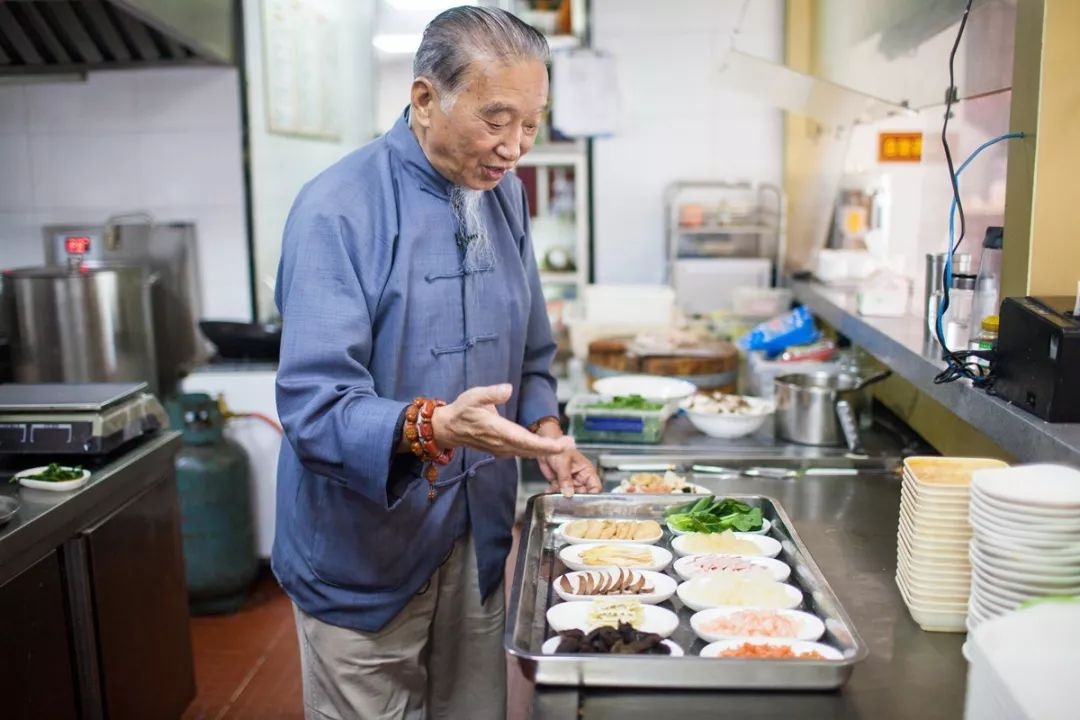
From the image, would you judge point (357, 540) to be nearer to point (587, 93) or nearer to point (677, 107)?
point (587, 93)

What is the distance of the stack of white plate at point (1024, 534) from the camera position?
135 cm

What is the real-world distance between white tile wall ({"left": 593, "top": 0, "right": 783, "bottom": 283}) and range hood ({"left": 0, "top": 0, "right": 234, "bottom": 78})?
213 centimetres

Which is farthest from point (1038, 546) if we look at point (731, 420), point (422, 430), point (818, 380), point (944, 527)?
point (818, 380)

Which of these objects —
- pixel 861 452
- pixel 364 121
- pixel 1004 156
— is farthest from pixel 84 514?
pixel 364 121

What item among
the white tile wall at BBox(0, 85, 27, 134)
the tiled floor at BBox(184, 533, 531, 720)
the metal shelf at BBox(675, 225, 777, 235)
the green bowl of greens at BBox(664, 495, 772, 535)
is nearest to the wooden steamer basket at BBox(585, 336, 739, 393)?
the tiled floor at BBox(184, 533, 531, 720)

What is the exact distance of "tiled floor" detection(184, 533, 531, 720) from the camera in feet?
11.0

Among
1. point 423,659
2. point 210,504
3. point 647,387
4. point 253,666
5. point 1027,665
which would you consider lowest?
point 253,666

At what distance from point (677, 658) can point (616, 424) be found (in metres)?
1.54

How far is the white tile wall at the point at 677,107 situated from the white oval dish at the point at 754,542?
377 centimetres

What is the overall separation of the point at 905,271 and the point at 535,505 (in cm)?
221

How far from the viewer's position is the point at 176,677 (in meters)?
3.12

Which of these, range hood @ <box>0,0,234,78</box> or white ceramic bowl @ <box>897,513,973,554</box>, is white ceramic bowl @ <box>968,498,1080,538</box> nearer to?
white ceramic bowl @ <box>897,513,973,554</box>

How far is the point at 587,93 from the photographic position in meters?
5.38

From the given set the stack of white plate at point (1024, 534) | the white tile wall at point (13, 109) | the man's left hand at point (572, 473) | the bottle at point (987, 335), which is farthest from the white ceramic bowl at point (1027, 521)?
the white tile wall at point (13, 109)
